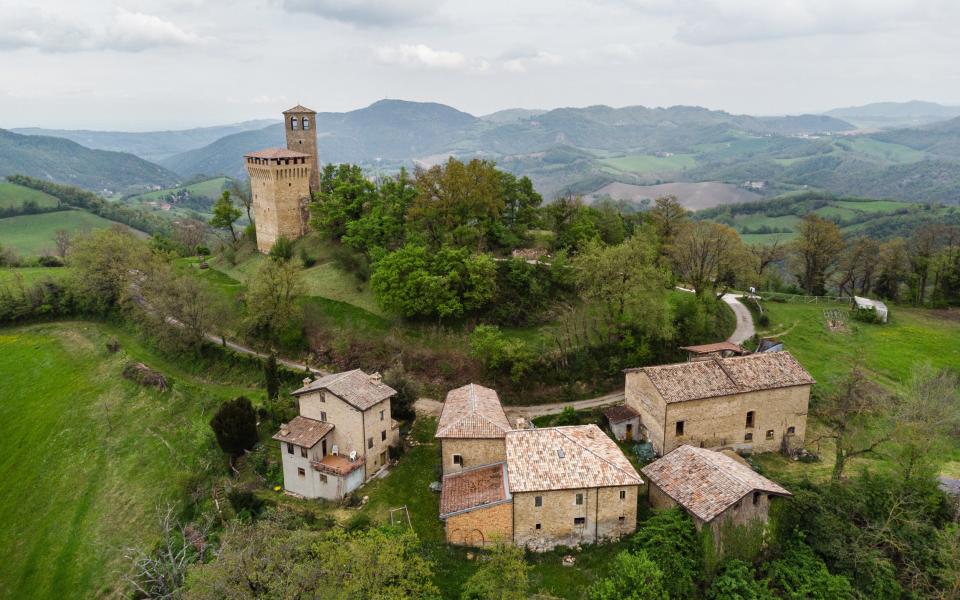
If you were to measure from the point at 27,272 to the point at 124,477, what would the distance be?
4949 centimetres

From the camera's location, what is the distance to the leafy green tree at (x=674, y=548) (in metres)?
28.4

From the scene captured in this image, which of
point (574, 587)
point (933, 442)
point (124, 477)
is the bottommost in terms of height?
point (124, 477)

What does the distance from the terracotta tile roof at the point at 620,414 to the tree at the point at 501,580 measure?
53.2ft

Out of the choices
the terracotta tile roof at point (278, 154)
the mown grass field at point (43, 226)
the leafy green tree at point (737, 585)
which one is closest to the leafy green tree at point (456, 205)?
the terracotta tile roof at point (278, 154)

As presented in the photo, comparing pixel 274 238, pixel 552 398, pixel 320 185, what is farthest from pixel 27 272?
pixel 552 398

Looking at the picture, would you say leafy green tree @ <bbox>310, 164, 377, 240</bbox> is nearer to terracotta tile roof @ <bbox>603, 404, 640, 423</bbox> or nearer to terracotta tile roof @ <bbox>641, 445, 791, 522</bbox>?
terracotta tile roof @ <bbox>603, 404, 640, 423</bbox>

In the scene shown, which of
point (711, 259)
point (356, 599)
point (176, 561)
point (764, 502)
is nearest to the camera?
point (356, 599)

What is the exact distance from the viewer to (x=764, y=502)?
31516 mm

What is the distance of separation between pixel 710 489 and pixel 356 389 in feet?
74.2

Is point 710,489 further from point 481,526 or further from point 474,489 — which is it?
point 474,489

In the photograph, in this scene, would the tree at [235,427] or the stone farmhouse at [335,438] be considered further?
the tree at [235,427]

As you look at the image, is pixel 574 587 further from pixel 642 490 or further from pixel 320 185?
pixel 320 185

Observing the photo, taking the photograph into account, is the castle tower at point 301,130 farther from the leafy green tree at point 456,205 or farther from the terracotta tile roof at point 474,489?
the terracotta tile roof at point 474,489

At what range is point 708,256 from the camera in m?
60.6
